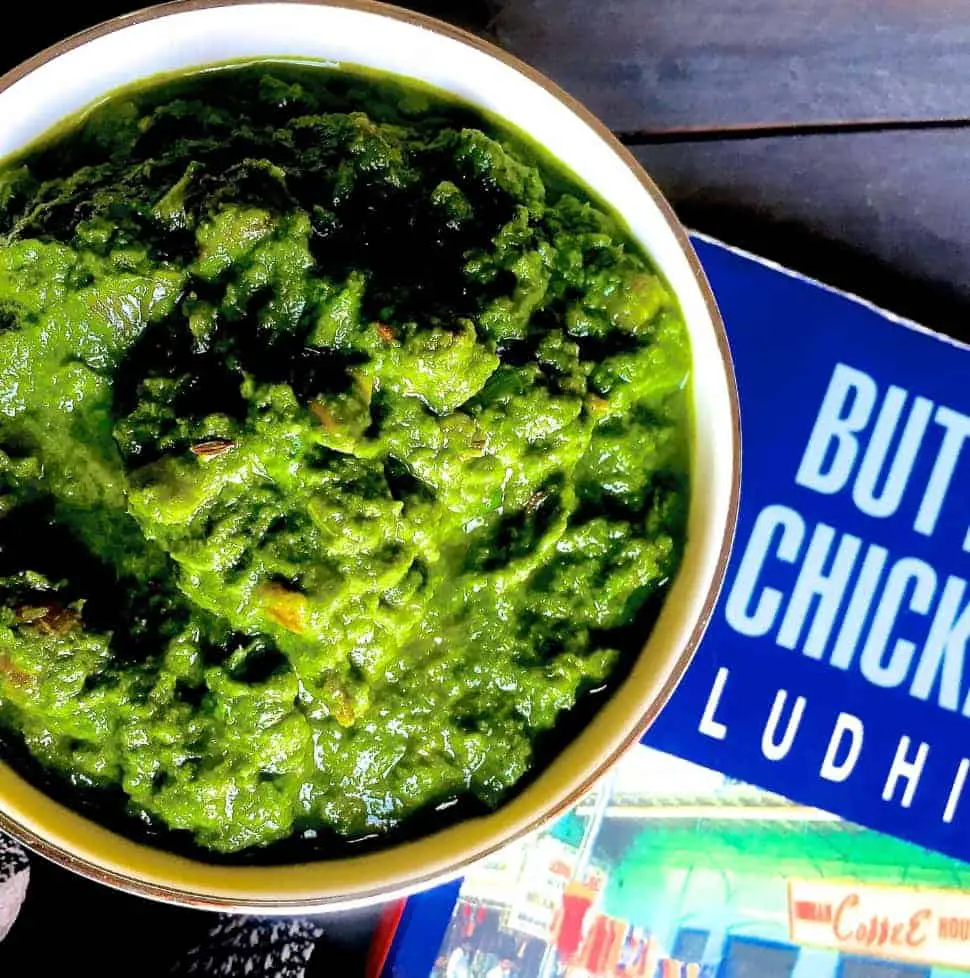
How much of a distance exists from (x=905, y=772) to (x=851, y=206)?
36.3 inches

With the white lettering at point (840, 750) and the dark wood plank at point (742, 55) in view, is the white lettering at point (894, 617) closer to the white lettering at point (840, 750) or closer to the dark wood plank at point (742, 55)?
the white lettering at point (840, 750)

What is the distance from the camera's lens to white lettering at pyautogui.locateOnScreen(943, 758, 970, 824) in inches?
67.2

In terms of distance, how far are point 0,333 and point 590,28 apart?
108 cm

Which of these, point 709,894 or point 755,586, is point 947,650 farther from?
point 709,894

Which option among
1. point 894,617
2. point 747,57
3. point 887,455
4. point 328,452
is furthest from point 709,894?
point 747,57

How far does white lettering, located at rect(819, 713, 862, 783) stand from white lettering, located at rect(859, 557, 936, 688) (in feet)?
0.26

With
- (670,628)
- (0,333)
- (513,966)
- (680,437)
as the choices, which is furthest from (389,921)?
(0,333)

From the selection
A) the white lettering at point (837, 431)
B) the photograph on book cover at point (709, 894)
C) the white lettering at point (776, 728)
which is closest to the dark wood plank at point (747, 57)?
the white lettering at point (837, 431)

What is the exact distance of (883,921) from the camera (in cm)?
171

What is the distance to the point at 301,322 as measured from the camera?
117 cm

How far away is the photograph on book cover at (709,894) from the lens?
5.56ft

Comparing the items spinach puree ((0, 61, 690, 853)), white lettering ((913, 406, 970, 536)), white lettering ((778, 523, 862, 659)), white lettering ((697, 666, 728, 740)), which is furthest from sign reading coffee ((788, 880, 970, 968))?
spinach puree ((0, 61, 690, 853))

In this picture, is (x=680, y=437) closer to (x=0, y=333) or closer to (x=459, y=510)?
(x=459, y=510)

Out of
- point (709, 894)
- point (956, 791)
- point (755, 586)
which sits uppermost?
point (755, 586)
